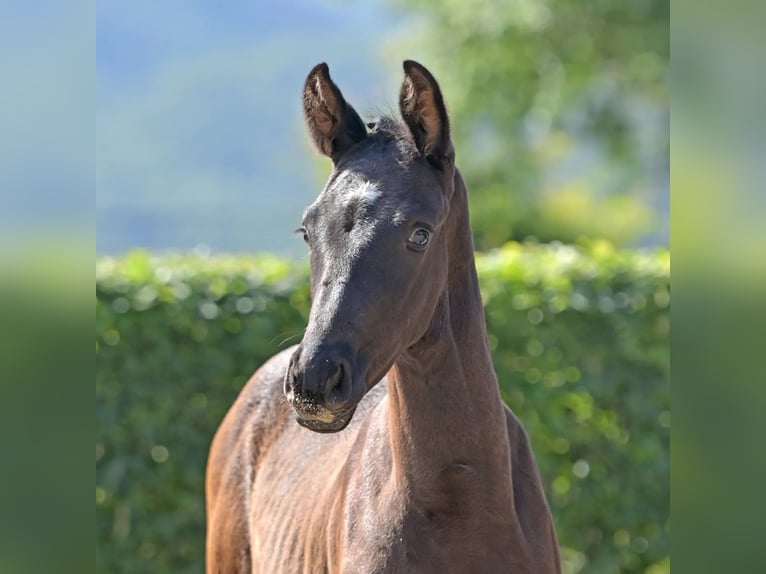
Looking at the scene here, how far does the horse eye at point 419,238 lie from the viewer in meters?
2.70

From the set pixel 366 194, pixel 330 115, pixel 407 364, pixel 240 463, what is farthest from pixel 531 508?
pixel 240 463

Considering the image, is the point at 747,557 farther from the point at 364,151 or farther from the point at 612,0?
the point at 612,0

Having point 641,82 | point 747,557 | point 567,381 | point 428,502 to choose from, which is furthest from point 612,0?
point 747,557

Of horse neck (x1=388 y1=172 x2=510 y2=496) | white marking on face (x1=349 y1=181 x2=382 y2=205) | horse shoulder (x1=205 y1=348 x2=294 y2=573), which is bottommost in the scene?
horse shoulder (x1=205 y1=348 x2=294 y2=573)

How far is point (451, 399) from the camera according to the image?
2918mm

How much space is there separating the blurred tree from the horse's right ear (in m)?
16.0

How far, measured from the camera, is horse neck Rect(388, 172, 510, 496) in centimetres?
290

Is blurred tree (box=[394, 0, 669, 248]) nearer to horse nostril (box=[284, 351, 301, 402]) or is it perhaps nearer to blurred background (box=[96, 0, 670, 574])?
blurred background (box=[96, 0, 670, 574])

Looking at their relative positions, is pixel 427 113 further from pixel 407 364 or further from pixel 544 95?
pixel 544 95

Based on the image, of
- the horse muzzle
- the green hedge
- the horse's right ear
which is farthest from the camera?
the green hedge

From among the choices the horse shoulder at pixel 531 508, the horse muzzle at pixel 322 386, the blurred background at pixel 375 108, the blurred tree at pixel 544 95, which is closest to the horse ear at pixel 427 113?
the blurred background at pixel 375 108

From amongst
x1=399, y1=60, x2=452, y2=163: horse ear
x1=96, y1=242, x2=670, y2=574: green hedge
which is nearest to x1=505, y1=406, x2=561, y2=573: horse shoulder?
x1=399, y1=60, x2=452, y2=163: horse ear

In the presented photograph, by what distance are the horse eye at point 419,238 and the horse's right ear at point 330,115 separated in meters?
0.42

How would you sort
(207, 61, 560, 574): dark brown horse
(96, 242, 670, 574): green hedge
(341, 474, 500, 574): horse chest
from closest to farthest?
(207, 61, 560, 574): dark brown horse → (341, 474, 500, 574): horse chest → (96, 242, 670, 574): green hedge
